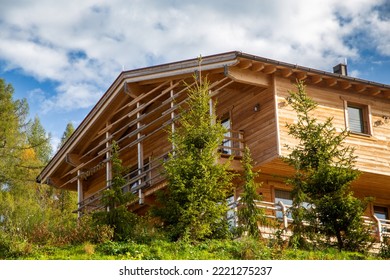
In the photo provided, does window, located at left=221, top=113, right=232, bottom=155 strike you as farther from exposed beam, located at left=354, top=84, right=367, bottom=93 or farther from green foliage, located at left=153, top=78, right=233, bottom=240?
exposed beam, located at left=354, top=84, right=367, bottom=93

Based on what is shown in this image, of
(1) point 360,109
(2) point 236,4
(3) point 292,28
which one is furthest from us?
(3) point 292,28

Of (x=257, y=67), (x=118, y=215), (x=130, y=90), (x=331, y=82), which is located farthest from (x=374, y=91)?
(x=118, y=215)

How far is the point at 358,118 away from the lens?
2642 centimetres

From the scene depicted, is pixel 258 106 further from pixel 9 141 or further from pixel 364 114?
pixel 9 141

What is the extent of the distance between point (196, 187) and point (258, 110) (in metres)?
5.91

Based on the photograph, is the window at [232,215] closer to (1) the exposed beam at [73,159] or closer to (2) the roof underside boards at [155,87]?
(2) the roof underside boards at [155,87]

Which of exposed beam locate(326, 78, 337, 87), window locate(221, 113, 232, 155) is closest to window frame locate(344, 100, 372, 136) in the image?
exposed beam locate(326, 78, 337, 87)

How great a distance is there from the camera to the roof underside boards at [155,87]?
2383cm

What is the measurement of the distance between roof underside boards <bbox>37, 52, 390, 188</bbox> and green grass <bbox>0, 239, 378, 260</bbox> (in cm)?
708

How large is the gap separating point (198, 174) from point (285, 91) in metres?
5.91

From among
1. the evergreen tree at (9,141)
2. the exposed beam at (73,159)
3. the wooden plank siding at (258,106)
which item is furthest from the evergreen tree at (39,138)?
the wooden plank siding at (258,106)

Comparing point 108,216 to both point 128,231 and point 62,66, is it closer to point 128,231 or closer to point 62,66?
point 128,231

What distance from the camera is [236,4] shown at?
29.7 m
